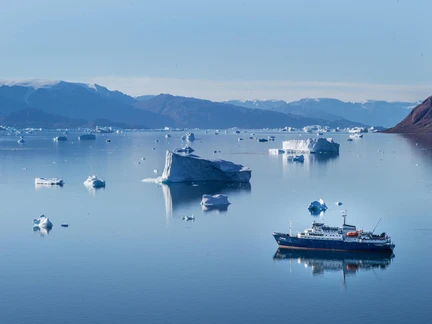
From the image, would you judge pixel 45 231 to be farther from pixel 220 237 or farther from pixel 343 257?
pixel 343 257

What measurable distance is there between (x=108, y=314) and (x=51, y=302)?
237cm

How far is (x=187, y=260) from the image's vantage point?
28.5 m

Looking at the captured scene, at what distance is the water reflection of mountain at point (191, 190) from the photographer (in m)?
43.5

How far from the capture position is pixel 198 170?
173 ft

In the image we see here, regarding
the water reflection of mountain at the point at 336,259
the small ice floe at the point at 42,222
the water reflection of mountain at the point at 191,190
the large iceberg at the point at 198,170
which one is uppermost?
the large iceberg at the point at 198,170

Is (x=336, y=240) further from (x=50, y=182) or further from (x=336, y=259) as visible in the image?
(x=50, y=182)

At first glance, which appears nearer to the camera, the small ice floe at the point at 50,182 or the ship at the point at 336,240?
the ship at the point at 336,240

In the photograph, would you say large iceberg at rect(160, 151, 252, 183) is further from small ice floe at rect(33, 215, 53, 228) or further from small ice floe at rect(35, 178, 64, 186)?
small ice floe at rect(33, 215, 53, 228)

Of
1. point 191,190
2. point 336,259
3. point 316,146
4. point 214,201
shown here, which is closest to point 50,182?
point 191,190

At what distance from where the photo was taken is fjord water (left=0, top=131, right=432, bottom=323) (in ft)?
73.9

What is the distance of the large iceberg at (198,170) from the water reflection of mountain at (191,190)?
509 mm

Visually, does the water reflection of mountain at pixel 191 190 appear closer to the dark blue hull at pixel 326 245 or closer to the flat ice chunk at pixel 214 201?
the flat ice chunk at pixel 214 201

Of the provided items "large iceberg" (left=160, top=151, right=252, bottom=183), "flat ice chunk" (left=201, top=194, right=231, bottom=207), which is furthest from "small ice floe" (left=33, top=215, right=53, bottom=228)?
"large iceberg" (left=160, top=151, right=252, bottom=183)

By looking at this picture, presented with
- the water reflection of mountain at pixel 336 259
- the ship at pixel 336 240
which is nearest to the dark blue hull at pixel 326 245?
the ship at pixel 336 240
